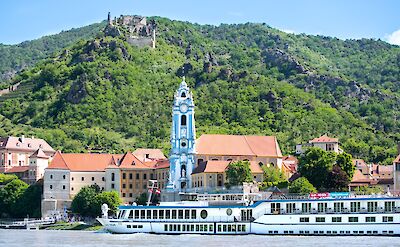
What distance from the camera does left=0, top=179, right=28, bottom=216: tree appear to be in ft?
396

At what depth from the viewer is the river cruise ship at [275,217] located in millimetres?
78188

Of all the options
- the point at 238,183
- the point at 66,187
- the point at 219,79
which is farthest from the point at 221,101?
the point at 238,183

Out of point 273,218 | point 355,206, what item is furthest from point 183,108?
point 355,206

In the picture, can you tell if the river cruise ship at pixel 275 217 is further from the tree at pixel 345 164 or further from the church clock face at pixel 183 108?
the church clock face at pixel 183 108

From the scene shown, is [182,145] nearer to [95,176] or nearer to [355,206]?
[95,176]

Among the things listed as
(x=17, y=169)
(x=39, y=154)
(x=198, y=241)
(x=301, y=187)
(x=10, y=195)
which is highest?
(x=39, y=154)

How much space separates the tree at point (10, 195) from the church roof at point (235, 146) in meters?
24.7

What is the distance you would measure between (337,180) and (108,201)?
27.6 m

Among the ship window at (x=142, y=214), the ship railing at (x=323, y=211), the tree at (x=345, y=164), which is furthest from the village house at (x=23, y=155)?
the ship railing at (x=323, y=211)

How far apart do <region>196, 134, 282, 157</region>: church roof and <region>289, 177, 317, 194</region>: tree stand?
19.7m

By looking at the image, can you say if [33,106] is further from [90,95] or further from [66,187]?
[66,187]

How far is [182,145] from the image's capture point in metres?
114

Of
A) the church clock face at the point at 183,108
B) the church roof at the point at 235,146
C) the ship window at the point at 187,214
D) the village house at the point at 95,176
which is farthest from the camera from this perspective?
the village house at the point at 95,176

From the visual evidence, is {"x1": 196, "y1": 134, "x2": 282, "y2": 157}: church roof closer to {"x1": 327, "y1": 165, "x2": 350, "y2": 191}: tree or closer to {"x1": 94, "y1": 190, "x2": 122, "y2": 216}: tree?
{"x1": 94, "y1": 190, "x2": 122, "y2": 216}: tree
